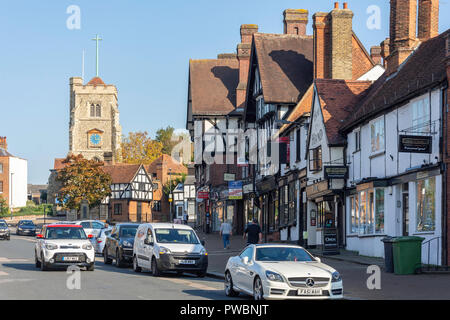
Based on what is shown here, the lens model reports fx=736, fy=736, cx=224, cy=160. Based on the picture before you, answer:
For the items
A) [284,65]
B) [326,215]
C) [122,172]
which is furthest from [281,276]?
[122,172]

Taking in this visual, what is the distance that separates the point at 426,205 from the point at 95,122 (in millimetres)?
111051

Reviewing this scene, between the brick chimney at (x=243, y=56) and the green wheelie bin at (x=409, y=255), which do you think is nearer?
the green wheelie bin at (x=409, y=255)

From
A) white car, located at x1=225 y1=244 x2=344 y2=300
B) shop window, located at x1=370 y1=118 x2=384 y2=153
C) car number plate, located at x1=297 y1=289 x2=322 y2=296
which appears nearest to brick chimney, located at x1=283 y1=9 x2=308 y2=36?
shop window, located at x1=370 y1=118 x2=384 y2=153

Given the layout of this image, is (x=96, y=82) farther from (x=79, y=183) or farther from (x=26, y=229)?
(x=26, y=229)

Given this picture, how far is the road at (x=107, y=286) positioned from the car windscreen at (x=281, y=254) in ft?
4.24

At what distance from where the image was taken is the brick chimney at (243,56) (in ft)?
190

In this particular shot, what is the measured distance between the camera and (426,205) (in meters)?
23.7

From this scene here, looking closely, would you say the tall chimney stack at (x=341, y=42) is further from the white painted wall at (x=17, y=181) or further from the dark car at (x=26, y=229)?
the white painted wall at (x=17, y=181)

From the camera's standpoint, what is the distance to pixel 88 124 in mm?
130250

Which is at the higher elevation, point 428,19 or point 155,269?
point 428,19

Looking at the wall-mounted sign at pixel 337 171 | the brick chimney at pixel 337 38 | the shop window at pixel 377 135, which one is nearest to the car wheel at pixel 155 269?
the shop window at pixel 377 135

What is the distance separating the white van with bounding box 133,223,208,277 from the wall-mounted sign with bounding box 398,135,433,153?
702 cm

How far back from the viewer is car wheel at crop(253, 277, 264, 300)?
50.3 ft
